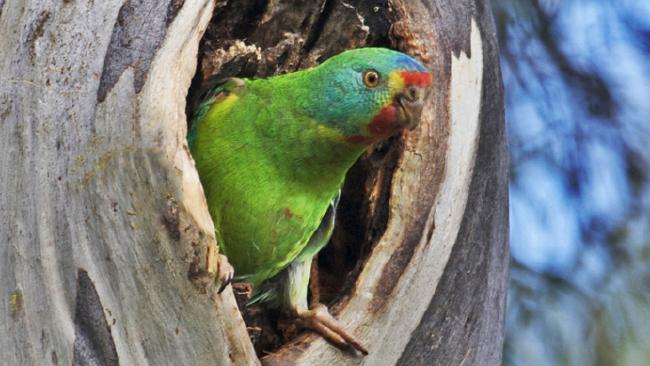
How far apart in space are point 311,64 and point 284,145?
1.28 ft

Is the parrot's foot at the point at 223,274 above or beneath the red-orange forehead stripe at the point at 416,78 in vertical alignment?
beneath

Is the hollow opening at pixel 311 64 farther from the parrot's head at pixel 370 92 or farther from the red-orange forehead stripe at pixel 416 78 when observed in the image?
the red-orange forehead stripe at pixel 416 78

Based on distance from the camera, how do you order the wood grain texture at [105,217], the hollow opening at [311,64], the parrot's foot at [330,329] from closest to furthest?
the wood grain texture at [105,217] < the parrot's foot at [330,329] < the hollow opening at [311,64]

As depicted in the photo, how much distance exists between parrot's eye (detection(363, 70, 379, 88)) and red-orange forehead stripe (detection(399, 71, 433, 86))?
0.10 m

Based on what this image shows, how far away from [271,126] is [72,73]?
73 centimetres

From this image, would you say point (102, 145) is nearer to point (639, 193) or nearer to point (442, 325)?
point (442, 325)

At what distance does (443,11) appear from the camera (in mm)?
2844

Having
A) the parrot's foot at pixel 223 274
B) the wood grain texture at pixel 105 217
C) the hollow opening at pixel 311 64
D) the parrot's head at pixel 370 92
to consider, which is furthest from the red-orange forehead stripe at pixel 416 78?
the parrot's foot at pixel 223 274

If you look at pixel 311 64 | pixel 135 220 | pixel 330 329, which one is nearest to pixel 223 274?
pixel 135 220

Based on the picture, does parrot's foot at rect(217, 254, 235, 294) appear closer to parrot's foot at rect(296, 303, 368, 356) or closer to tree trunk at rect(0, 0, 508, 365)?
tree trunk at rect(0, 0, 508, 365)

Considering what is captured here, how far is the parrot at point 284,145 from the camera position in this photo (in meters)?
2.77

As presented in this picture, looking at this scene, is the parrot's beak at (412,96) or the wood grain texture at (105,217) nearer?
the wood grain texture at (105,217)

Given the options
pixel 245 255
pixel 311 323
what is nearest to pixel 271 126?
pixel 245 255

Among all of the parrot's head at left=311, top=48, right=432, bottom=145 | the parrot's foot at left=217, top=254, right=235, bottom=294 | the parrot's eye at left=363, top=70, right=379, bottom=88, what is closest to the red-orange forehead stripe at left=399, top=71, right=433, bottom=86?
the parrot's head at left=311, top=48, right=432, bottom=145
